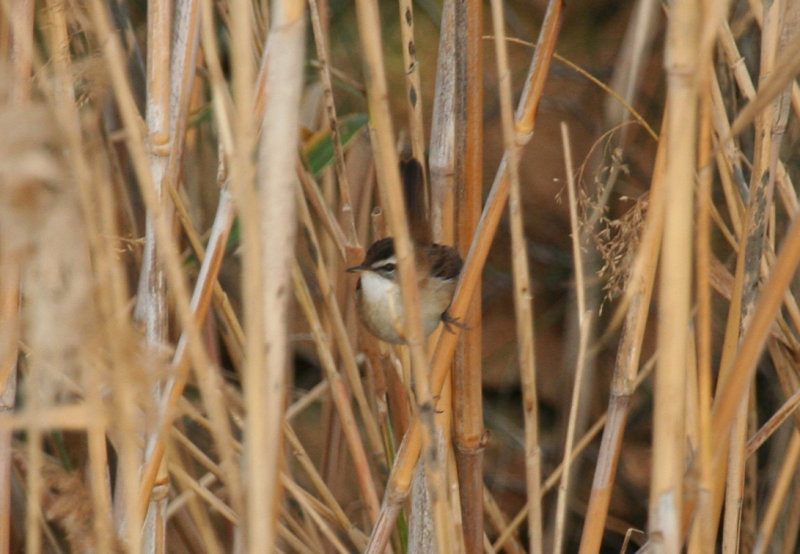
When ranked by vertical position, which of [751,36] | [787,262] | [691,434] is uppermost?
[751,36]

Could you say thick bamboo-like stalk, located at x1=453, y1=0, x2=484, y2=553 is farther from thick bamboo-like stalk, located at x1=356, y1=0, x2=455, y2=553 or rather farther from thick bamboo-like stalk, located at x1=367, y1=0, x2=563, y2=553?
thick bamboo-like stalk, located at x1=356, y1=0, x2=455, y2=553

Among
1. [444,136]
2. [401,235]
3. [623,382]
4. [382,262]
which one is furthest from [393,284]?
[401,235]

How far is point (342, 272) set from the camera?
225 cm

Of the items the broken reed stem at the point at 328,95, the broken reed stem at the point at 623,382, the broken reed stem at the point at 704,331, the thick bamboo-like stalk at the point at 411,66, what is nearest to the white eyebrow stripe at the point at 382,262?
the broken reed stem at the point at 328,95

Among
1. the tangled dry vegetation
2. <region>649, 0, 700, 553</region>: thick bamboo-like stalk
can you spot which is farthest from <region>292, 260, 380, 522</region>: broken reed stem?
<region>649, 0, 700, 553</region>: thick bamboo-like stalk

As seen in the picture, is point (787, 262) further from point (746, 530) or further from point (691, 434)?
point (746, 530)

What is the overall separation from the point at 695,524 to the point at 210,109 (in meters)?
1.33

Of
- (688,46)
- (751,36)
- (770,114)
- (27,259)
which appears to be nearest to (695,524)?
(688,46)

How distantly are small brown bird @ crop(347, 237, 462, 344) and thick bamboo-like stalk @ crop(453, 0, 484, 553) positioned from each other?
22 cm

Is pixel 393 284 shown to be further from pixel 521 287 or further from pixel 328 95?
pixel 521 287

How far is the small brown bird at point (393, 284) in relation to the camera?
1782 millimetres

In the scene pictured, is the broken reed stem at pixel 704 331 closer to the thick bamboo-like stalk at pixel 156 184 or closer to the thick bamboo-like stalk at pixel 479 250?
the thick bamboo-like stalk at pixel 479 250

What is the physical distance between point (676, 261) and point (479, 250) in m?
0.49

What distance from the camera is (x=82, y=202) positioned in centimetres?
76
